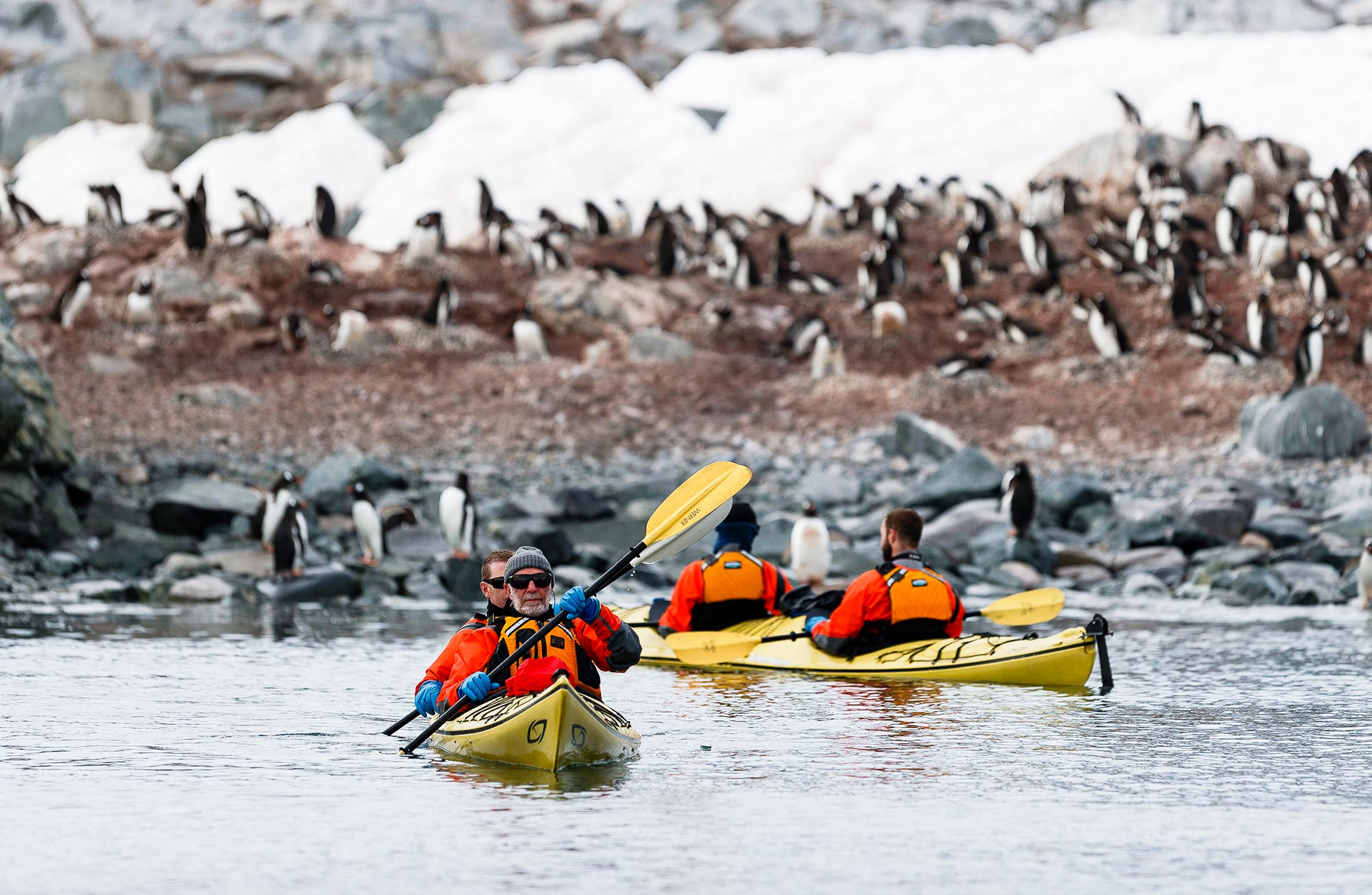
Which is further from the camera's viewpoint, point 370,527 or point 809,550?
point 370,527

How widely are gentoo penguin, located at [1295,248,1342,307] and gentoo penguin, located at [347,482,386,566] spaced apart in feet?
49.3

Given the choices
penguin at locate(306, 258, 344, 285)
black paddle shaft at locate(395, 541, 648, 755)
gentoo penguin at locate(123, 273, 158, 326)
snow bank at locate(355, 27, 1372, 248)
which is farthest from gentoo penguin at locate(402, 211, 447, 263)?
black paddle shaft at locate(395, 541, 648, 755)

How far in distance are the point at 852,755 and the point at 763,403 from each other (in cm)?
1729

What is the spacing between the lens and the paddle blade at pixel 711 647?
11.8 metres

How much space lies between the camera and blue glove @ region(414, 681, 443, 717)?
7969mm

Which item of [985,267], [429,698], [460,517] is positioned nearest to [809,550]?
[460,517]

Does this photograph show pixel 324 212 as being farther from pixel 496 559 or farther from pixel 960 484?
pixel 496 559

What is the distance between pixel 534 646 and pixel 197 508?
40.5ft

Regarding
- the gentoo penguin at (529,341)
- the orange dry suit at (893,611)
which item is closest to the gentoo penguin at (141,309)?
the gentoo penguin at (529,341)

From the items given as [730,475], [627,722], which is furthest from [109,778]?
[730,475]

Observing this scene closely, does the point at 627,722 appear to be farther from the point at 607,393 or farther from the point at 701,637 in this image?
the point at 607,393

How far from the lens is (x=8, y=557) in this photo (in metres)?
17.4

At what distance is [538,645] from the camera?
762cm

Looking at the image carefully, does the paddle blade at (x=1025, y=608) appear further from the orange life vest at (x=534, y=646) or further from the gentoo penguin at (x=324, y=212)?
the gentoo penguin at (x=324, y=212)
